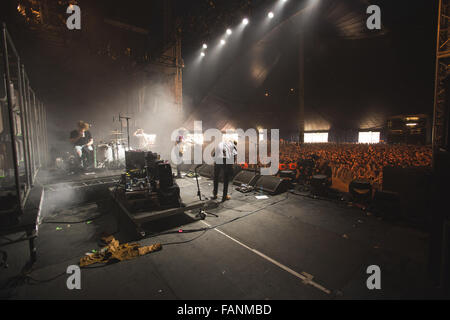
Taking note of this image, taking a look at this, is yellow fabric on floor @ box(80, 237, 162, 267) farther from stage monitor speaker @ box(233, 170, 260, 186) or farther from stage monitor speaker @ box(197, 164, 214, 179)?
stage monitor speaker @ box(197, 164, 214, 179)

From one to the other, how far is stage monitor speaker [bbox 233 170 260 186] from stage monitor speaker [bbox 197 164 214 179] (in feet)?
4.83

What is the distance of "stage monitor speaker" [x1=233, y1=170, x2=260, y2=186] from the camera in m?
7.01

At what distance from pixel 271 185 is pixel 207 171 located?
3471 millimetres

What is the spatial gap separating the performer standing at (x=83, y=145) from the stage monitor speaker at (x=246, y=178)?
682 centimetres

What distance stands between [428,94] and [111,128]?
20.5 m

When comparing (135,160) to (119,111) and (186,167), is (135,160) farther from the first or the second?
(119,111)

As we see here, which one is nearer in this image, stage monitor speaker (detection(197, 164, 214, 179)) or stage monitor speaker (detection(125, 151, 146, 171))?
stage monitor speaker (detection(125, 151, 146, 171))

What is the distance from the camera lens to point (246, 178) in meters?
7.34

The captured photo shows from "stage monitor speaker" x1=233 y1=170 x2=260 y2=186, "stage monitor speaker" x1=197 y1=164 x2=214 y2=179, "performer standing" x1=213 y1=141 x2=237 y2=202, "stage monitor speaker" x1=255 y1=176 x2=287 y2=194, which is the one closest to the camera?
"performer standing" x1=213 y1=141 x2=237 y2=202

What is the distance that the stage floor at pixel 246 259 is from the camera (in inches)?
Result: 95.2

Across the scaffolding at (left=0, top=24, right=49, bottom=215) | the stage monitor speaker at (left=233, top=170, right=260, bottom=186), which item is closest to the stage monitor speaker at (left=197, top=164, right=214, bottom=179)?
the stage monitor speaker at (left=233, top=170, right=260, bottom=186)
